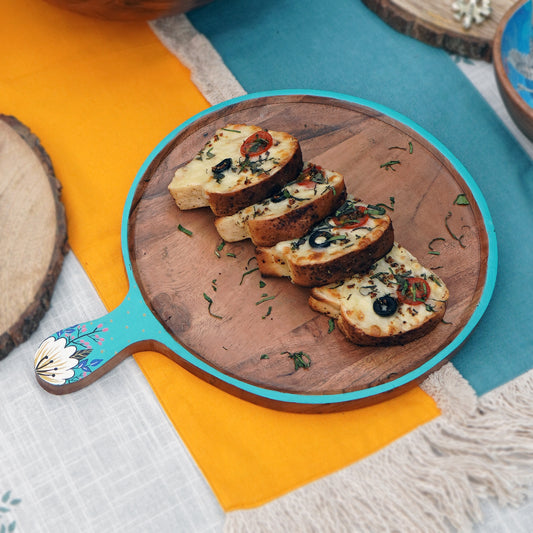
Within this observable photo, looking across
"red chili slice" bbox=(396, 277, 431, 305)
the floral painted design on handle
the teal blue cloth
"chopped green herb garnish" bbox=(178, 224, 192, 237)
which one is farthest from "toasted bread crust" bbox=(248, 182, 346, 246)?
the teal blue cloth

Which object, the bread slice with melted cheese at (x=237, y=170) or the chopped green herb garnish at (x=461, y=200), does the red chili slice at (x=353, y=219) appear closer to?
the bread slice with melted cheese at (x=237, y=170)

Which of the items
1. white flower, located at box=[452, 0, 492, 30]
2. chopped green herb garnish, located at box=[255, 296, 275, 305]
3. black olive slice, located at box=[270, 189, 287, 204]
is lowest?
chopped green herb garnish, located at box=[255, 296, 275, 305]

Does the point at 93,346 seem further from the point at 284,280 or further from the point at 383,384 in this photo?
the point at 383,384

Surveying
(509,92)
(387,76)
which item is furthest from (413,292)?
(387,76)

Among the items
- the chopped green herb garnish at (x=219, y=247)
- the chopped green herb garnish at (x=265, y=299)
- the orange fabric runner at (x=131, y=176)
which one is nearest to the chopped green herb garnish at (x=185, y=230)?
the chopped green herb garnish at (x=219, y=247)

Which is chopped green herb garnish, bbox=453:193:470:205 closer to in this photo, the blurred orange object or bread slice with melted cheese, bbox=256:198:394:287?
bread slice with melted cheese, bbox=256:198:394:287

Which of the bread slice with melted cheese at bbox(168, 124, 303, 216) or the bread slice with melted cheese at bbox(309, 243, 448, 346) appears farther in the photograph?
the bread slice with melted cheese at bbox(168, 124, 303, 216)

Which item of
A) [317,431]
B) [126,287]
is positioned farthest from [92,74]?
[317,431]
